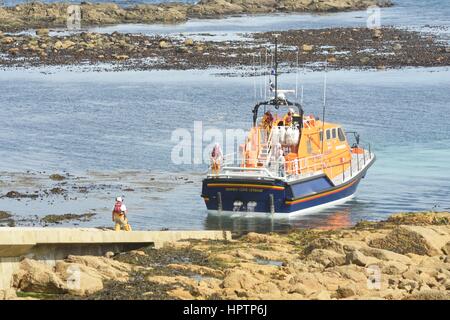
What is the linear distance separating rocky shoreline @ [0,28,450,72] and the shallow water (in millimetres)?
3709

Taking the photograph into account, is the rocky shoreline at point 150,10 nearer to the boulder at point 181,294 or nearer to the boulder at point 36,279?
the boulder at point 36,279

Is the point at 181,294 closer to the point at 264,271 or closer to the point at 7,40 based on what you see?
the point at 264,271

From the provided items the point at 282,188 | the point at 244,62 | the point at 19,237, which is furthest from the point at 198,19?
the point at 19,237

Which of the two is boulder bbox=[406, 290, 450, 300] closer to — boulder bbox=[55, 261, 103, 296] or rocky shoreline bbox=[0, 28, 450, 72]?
boulder bbox=[55, 261, 103, 296]

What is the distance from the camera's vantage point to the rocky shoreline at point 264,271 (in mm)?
21938

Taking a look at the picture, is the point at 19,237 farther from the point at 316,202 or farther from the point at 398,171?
the point at 398,171

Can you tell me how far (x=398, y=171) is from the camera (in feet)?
149

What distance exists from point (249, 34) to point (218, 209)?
211 ft

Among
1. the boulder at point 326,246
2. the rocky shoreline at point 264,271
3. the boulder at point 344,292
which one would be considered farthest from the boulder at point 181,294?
the boulder at point 326,246

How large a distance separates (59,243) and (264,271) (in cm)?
432

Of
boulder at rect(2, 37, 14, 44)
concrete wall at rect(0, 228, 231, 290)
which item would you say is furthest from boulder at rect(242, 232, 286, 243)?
boulder at rect(2, 37, 14, 44)

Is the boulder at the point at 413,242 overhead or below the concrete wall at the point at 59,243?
below

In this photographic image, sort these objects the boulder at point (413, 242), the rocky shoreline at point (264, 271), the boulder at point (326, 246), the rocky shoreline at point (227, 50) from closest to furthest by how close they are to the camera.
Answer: the rocky shoreline at point (264, 271) < the boulder at point (326, 246) < the boulder at point (413, 242) < the rocky shoreline at point (227, 50)

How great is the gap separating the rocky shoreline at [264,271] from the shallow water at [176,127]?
28.0ft
